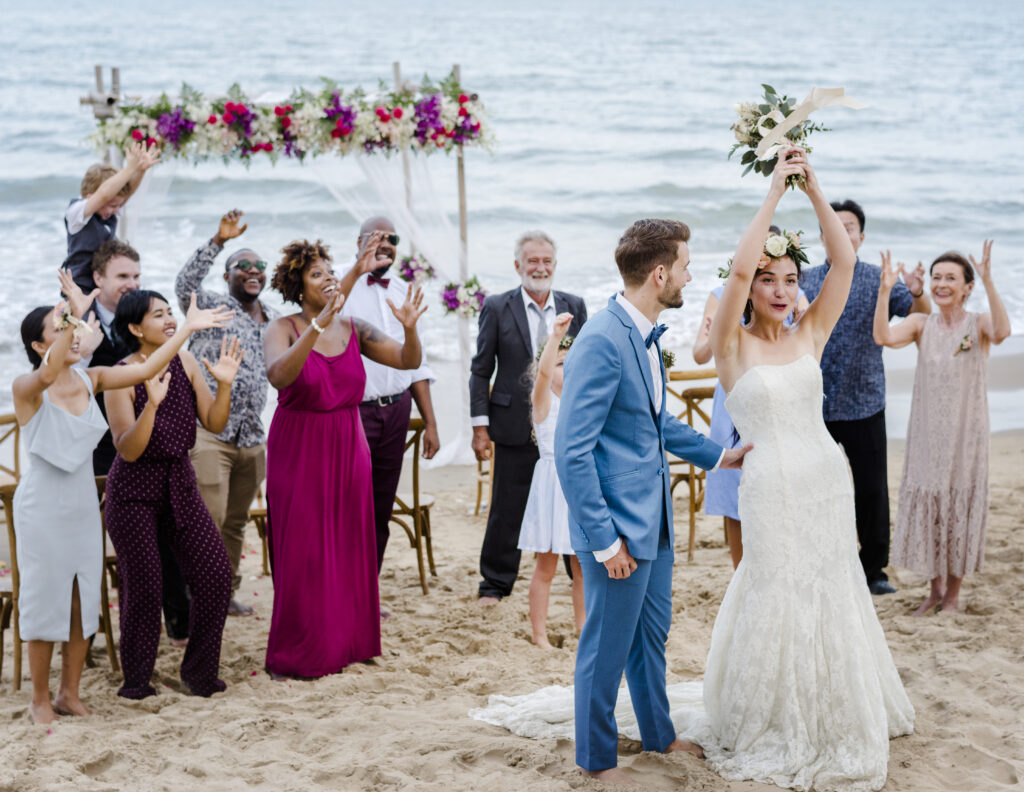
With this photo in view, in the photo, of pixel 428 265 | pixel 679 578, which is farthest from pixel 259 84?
pixel 679 578

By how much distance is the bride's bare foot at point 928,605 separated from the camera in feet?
18.4

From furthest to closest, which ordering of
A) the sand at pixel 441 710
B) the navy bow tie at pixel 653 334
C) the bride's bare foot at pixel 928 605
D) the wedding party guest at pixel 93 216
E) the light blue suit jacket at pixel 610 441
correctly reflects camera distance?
1. the wedding party guest at pixel 93 216
2. the bride's bare foot at pixel 928 605
3. the sand at pixel 441 710
4. the navy bow tie at pixel 653 334
5. the light blue suit jacket at pixel 610 441

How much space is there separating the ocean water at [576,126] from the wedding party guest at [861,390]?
3545 millimetres

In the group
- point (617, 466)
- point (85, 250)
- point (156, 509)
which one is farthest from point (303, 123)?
point (617, 466)

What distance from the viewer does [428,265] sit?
8.25 meters

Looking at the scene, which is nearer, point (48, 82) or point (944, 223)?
point (944, 223)

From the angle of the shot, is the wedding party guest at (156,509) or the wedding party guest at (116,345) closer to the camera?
the wedding party guest at (156,509)

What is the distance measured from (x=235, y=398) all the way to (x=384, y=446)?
0.83 metres

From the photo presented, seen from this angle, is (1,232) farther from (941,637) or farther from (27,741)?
A: (941,637)

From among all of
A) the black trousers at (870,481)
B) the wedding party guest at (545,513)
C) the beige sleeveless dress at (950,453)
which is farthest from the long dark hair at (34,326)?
the beige sleeveless dress at (950,453)

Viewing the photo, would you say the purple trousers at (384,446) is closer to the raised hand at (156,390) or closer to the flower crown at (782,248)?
the raised hand at (156,390)

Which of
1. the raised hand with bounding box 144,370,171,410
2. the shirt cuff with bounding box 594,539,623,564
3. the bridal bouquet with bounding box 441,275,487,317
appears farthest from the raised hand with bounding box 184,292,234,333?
the bridal bouquet with bounding box 441,275,487,317

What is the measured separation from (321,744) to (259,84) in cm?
2823

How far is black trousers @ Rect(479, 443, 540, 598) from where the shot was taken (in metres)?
6.07
